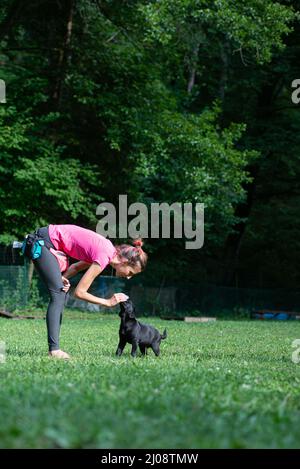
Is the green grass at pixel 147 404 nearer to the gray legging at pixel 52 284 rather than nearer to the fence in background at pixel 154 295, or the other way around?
the gray legging at pixel 52 284

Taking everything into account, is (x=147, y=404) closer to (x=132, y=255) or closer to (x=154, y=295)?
(x=132, y=255)

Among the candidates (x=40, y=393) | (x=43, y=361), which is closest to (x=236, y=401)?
(x=40, y=393)

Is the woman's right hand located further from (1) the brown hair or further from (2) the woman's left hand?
(2) the woman's left hand

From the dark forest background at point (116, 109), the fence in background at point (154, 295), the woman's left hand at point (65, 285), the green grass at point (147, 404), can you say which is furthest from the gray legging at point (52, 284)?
the dark forest background at point (116, 109)

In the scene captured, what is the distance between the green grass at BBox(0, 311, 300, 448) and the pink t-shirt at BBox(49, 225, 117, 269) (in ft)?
3.50

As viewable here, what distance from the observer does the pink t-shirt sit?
7.91m

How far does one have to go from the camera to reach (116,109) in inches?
1099

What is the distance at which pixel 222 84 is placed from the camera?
34.4 meters

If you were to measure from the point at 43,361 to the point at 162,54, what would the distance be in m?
22.4

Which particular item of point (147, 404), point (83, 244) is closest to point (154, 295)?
point (83, 244)

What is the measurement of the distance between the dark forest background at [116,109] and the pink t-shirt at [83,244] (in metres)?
17.0

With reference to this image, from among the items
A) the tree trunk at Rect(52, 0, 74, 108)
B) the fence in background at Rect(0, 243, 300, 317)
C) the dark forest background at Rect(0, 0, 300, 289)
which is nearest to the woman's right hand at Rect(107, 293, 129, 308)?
the fence in background at Rect(0, 243, 300, 317)
